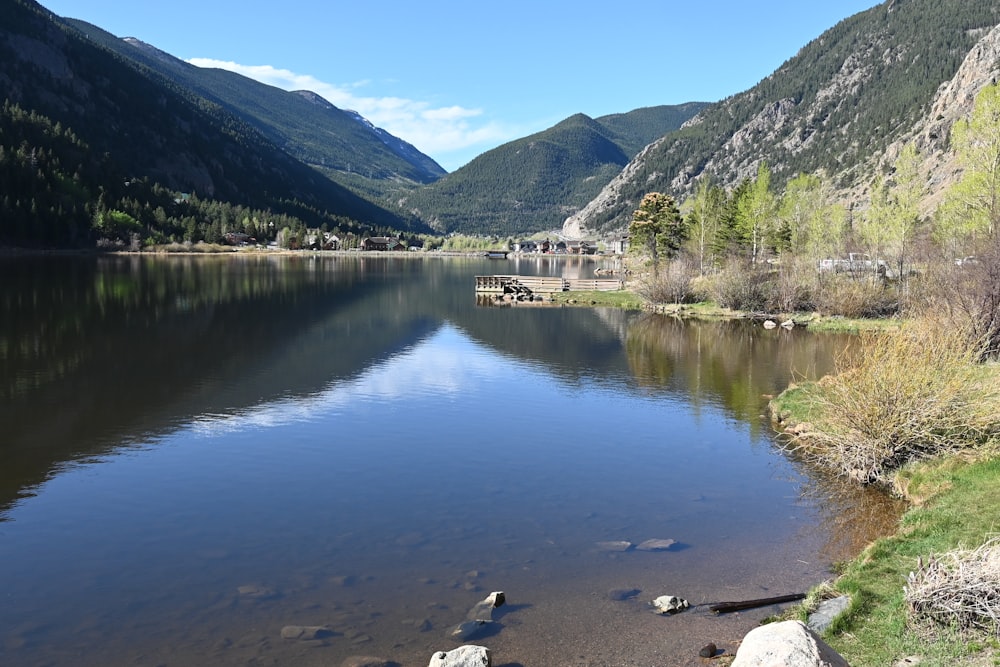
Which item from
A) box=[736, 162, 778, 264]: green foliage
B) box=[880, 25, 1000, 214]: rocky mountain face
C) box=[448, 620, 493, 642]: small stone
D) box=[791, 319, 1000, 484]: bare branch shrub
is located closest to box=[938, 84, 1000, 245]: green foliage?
box=[791, 319, 1000, 484]: bare branch shrub

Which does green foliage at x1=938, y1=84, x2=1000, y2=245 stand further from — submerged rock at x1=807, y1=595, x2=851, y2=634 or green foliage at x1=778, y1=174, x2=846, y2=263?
submerged rock at x1=807, y1=595, x2=851, y2=634

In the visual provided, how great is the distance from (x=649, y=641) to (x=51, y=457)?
64.9ft

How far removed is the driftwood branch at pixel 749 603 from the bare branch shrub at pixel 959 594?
128 inches

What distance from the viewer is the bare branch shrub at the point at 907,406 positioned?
19469mm

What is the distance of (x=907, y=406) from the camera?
1969 centimetres

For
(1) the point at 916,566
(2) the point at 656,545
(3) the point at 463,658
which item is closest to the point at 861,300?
(2) the point at 656,545

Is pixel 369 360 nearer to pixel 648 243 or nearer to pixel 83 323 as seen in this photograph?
pixel 83 323

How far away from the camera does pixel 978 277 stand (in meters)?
31.4

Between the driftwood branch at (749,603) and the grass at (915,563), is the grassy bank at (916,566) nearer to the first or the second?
the grass at (915,563)

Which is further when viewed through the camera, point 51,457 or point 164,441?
point 164,441

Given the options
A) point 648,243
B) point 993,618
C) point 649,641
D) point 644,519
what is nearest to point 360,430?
point 644,519

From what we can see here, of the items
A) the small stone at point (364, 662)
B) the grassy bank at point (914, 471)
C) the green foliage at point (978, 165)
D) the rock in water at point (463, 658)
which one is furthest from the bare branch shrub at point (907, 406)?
the green foliage at point (978, 165)

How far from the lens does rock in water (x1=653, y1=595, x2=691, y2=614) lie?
1345 cm

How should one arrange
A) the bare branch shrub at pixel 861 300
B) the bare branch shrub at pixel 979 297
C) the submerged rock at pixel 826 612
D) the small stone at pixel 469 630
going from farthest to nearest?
the bare branch shrub at pixel 861 300 → the bare branch shrub at pixel 979 297 → the small stone at pixel 469 630 → the submerged rock at pixel 826 612
